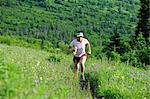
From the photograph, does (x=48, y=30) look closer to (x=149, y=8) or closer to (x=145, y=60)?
(x=149, y=8)

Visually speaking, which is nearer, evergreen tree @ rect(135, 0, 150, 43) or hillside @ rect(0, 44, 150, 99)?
hillside @ rect(0, 44, 150, 99)

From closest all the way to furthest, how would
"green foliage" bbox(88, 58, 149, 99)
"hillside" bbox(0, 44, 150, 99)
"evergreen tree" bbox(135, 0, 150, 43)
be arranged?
"hillside" bbox(0, 44, 150, 99) < "green foliage" bbox(88, 58, 149, 99) < "evergreen tree" bbox(135, 0, 150, 43)

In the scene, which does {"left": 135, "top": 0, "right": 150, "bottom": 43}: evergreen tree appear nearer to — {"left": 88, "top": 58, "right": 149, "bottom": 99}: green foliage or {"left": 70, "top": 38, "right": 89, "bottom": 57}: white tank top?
{"left": 88, "top": 58, "right": 149, "bottom": 99}: green foliage

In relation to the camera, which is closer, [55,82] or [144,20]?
[55,82]

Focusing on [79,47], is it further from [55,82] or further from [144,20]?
[144,20]

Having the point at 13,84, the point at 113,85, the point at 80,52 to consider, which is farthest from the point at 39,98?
the point at 80,52

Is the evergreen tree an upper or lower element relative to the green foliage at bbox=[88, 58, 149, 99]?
lower

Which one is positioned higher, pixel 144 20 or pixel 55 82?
pixel 55 82

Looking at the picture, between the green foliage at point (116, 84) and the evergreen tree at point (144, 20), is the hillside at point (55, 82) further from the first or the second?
the evergreen tree at point (144, 20)

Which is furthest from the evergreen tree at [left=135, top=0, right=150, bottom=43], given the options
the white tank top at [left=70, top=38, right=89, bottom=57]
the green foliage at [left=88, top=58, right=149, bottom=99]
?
the white tank top at [left=70, top=38, right=89, bottom=57]

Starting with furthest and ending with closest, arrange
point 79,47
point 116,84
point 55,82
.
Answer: point 79,47 < point 116,84 < point 55,82

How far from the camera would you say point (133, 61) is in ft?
83.5

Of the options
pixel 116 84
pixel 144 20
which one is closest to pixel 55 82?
pixel 116 84

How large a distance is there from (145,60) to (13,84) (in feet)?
73.6
